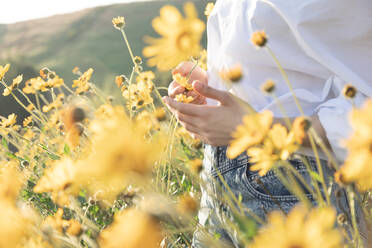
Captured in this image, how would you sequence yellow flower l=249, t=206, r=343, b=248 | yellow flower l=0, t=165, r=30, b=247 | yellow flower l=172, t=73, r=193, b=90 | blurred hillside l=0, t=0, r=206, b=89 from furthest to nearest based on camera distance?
blurred hillside l=0, t=0, r=206, b=89
yellow flower l=172, t=73, r=193, b=90
yellow flower l=0, t=165, r=30, b=247
yellow flower l=249, t=206, r=343, b=248

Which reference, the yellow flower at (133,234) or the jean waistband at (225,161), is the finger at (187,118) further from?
the yellow flower at (133,234)

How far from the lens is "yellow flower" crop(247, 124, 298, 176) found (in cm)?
51

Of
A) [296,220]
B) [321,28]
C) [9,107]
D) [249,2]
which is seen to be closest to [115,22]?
[249,2]

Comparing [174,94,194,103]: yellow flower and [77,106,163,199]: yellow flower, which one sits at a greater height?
[77,106,163,199]: yellow flower

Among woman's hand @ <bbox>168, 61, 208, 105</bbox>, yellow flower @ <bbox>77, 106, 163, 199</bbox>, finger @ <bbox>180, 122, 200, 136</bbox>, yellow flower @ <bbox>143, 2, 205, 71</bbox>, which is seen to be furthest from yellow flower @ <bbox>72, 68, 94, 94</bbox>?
yellow flower @ <bbox>77, 106, 163, 199</bbox>

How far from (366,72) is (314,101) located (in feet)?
0.35

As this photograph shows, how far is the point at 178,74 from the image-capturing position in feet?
3.03

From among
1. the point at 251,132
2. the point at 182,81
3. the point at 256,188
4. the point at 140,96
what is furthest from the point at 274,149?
the point at 140,96

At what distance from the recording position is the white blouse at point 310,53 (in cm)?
70

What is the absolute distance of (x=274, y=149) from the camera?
0.52 m

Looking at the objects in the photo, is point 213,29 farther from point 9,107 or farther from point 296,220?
point 9,107

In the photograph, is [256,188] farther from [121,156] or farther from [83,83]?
[83,83]

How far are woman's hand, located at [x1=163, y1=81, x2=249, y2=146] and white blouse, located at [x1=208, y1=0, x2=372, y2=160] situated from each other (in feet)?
0.18

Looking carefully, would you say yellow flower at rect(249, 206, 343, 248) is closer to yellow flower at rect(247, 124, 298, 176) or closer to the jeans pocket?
yellow flower at rect(247, 124, 298, 176)
